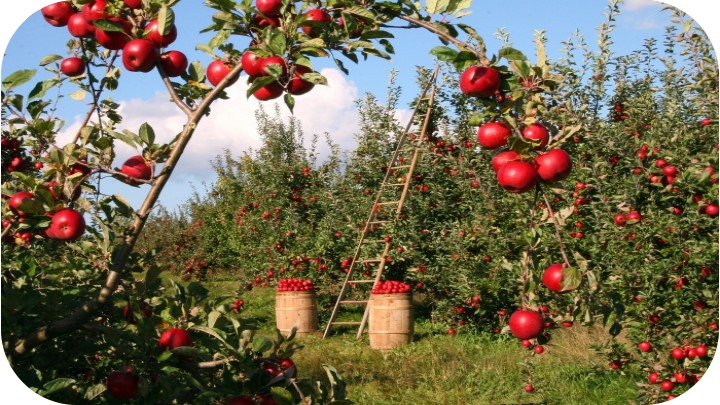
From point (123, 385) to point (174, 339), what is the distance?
0.48 feet

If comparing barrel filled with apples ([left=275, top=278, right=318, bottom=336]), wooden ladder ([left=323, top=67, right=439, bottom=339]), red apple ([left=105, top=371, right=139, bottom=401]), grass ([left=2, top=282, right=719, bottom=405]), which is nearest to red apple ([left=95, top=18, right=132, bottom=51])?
red apple ([left=105, top=371, right=139, bottom=401])

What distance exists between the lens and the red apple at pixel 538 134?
4.56 ft

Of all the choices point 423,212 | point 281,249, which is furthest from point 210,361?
point 281,249

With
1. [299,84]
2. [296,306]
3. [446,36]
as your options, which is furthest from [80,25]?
[296,306]

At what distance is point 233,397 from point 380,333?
188 inches

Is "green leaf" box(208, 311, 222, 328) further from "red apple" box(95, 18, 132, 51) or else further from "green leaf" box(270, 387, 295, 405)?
"red apple" box(95, 18, 132, 51)

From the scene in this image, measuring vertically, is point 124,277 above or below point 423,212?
below

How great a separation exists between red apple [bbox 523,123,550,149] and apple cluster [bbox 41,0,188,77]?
2.63 feet

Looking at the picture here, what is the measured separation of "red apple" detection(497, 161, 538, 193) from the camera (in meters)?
1.34

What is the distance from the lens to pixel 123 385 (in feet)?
4.91

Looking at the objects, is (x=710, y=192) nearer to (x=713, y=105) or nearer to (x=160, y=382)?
(x=713, y=105)

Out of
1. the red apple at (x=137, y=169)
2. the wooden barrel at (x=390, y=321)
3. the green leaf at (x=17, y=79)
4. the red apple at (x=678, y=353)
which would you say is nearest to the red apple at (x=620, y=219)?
the red apple at (x=678, y=353)

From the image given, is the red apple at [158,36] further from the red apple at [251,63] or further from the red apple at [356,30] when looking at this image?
the red apple at [356,30]

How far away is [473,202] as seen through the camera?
6.33 meters
